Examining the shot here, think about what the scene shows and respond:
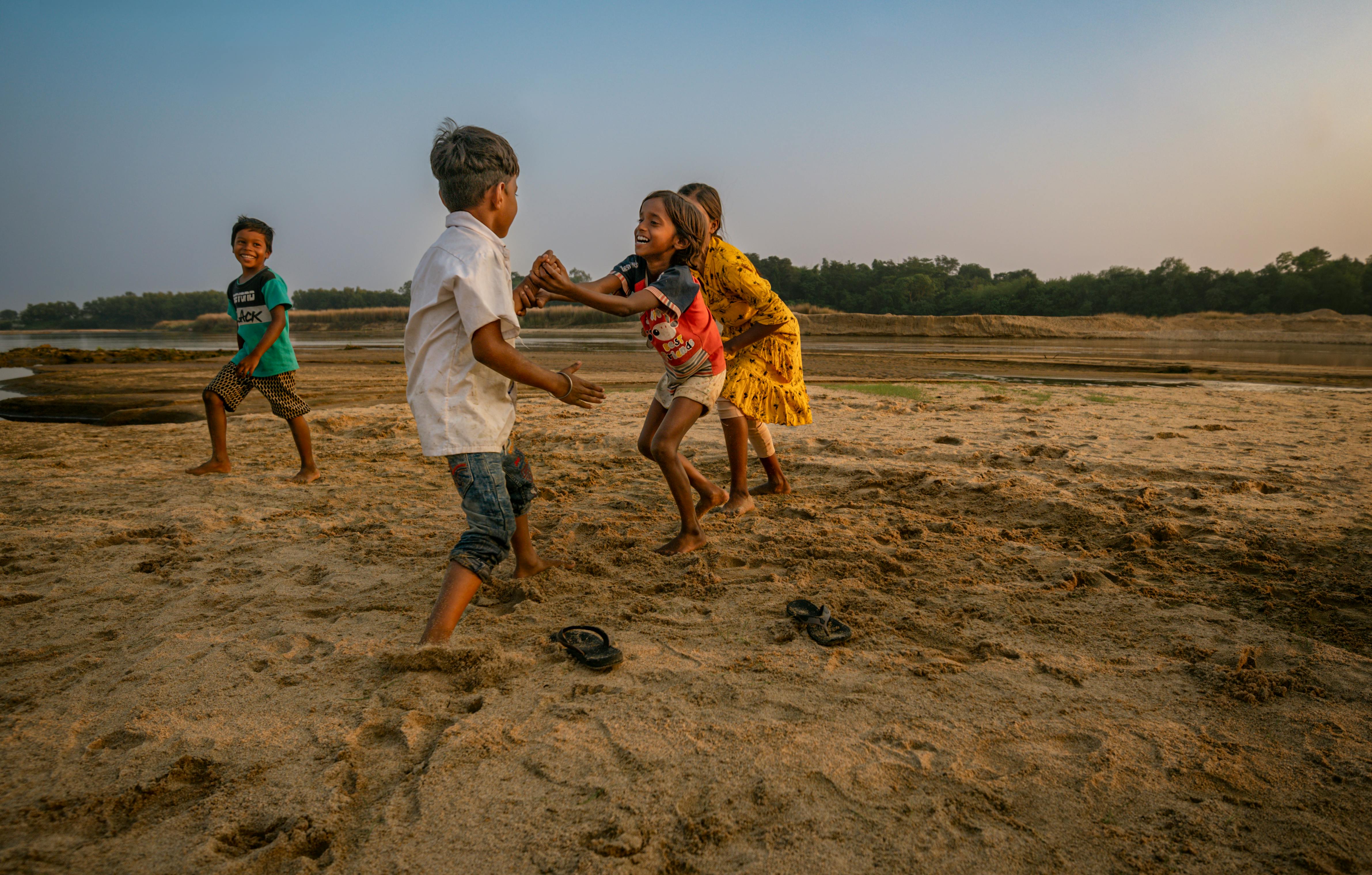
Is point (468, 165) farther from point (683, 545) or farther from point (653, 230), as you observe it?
point (683, 545)

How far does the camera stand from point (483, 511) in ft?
9.09

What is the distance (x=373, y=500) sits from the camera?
4820 millimetres

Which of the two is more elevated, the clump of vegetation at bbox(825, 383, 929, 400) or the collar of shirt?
the collar of shirt

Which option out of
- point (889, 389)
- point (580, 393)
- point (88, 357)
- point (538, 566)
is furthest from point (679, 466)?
point (88, 357)

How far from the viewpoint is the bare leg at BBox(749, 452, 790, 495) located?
195 inches

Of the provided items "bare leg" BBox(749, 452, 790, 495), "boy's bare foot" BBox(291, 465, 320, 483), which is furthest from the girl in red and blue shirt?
"boy's bare foot" BBox(291, 465, 320, 483)

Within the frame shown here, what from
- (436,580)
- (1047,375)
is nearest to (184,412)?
(436,580)

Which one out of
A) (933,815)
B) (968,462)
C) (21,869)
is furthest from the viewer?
(968,462)

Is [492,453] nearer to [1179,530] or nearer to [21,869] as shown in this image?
[21,869]

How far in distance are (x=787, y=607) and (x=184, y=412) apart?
860cm

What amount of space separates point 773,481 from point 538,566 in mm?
2051

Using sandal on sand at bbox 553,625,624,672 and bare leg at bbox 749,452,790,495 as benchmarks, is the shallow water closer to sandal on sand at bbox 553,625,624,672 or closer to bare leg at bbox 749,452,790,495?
bare leg at bbox 749,452,790,495

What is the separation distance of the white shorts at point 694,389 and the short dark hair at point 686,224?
593mm

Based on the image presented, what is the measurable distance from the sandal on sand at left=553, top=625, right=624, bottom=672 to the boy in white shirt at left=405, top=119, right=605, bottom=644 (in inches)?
15.3
